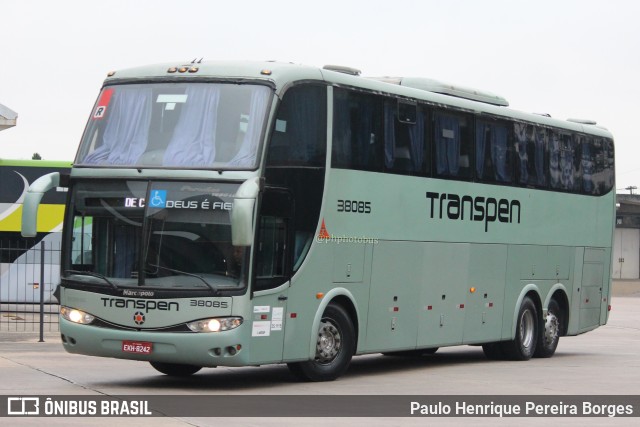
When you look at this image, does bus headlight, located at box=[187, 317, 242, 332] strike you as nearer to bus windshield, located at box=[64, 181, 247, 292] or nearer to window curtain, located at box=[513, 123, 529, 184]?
bus windshield, located at box=[64, 181, 247, 292]

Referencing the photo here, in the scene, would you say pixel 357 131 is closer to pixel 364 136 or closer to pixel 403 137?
pixel 364 136

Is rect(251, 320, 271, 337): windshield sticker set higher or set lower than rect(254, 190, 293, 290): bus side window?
lower

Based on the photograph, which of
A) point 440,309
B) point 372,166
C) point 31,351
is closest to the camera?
point 372,166

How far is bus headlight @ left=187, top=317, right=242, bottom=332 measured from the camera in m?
15.1

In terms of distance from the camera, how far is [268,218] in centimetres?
1563

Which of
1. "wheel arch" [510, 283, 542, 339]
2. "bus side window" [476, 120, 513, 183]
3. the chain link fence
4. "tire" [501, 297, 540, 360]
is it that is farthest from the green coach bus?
the chain link fence

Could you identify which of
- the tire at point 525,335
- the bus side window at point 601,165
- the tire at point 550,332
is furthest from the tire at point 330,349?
the bus side window at point 601,165

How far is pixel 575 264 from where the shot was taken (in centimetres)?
2392

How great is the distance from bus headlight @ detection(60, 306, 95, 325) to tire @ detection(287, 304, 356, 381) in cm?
259

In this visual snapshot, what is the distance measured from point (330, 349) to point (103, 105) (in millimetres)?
4118

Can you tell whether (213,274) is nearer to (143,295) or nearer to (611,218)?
(143,295)

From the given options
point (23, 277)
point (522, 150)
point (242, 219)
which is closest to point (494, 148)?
point (522, 150)
